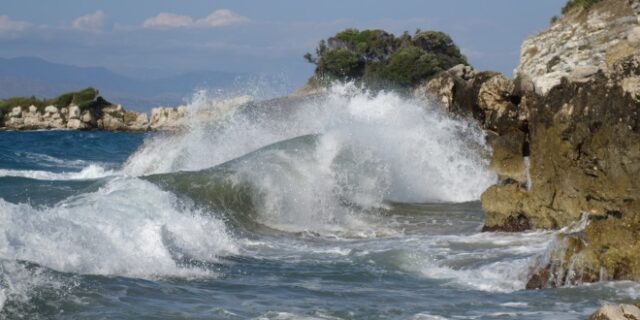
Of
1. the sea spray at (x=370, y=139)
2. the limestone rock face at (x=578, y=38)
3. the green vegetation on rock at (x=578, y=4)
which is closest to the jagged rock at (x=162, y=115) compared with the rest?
the green vegetation on rock at (x=578, y=4)

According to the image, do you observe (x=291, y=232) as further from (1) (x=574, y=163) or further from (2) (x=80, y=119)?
(2) (x=80, y=119)

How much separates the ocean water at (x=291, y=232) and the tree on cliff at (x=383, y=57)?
134 feet

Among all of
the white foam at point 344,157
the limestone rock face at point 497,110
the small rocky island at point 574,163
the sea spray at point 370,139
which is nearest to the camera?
the small rocky island at point 574,163

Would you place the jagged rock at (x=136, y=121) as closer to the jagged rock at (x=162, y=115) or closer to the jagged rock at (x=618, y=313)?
the jagged rock at (x=162, y=115)

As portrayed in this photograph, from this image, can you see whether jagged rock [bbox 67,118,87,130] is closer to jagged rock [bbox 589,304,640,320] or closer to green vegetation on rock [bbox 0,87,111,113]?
green vegetation on rock [bbox 0,87,111,113]

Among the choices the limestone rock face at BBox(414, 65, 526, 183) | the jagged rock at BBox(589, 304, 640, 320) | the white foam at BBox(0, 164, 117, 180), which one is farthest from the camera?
the white foam at BBox(0, 164, 117, 180)

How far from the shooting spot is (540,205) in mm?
12289

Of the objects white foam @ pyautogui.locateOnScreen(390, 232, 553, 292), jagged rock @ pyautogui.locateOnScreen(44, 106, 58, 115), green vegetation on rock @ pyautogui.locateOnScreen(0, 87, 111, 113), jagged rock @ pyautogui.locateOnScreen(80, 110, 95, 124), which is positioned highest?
green vegetation on rock @ pyautogui.locateOnScreen(0, 87, 111, 113)

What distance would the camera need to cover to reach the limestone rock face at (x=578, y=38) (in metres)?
26.9

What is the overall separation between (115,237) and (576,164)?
204 inches

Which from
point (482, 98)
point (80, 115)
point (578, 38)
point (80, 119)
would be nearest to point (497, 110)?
point (482, 98)

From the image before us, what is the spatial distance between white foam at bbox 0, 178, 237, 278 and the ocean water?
0.03 meters

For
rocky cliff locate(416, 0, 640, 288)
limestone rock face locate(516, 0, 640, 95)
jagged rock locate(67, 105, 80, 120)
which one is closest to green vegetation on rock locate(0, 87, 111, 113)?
jagged rock locate(67, 105, 80, 120)

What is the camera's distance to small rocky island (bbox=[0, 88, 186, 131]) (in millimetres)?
66125
